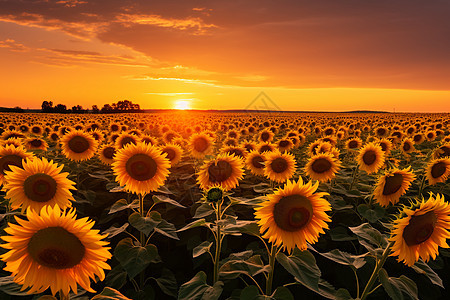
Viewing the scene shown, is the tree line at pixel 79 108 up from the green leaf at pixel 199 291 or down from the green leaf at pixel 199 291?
up

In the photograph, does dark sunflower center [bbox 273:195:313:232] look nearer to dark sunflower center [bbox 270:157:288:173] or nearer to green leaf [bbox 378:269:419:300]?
green leaf [bbox 378:269:419:300]

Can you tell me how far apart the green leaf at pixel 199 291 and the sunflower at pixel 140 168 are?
179 centimetres

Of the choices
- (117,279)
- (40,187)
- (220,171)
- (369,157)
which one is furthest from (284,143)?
(40,187)

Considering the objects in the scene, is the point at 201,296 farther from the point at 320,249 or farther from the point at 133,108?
the point at 133,108

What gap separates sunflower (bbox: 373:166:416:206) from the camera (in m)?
4.43

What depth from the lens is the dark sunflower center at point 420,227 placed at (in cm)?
242

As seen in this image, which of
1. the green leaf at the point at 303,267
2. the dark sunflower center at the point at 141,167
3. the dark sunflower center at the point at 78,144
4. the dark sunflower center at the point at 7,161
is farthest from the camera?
the dark sunflower center at the point at 78,144

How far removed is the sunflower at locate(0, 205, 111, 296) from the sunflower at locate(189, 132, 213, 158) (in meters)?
6.12

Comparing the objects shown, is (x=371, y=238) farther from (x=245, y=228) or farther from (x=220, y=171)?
(x=220, y=171)

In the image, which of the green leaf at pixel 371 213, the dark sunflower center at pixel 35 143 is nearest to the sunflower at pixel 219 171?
the green leaf at pixel 371 213

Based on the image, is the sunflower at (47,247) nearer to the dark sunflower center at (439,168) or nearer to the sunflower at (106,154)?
the sunflower at (106,154)

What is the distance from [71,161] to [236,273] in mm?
5979

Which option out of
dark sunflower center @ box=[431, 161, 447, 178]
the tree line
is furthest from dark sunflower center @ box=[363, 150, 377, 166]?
the tree line

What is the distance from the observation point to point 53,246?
189 cm
